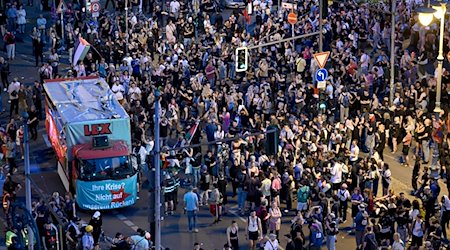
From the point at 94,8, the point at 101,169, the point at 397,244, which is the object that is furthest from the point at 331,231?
the point at 94,8

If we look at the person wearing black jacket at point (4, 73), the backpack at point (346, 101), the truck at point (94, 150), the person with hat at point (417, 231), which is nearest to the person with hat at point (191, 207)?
the truck at point (94, 150)

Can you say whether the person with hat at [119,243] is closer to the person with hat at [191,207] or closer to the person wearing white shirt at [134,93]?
the person with hat at [191,207]

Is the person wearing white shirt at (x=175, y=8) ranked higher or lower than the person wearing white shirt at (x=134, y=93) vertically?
higher

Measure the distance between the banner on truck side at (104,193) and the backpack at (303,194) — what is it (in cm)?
589

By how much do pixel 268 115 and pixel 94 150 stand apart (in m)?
9.75

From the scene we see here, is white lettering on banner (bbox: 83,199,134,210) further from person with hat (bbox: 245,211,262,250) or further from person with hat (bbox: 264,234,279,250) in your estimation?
person with hat (bbox: 264,234,279,250)

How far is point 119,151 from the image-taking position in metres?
39.6

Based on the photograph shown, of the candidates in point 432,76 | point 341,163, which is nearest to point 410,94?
point 432,76

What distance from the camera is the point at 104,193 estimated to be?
39.2 metres

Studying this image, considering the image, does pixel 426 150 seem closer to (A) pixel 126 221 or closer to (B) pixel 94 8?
(A) pixel 126 221

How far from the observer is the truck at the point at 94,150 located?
3919 cm

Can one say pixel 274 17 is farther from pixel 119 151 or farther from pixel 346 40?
pixel 119 151

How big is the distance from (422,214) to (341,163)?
149 inches


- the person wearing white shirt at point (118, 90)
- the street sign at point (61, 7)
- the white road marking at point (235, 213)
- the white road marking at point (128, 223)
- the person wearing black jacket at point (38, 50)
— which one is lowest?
the white road marking at point (128, 223)
